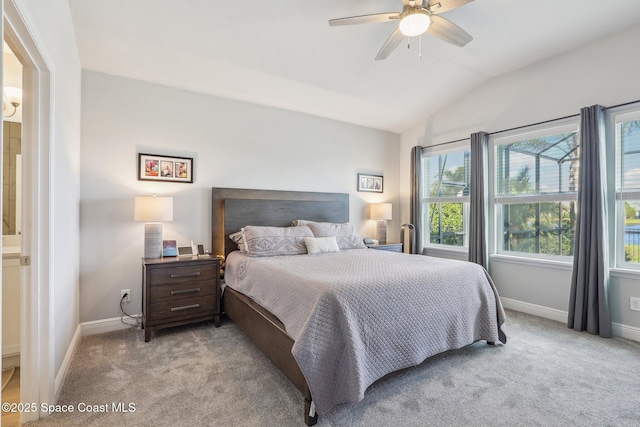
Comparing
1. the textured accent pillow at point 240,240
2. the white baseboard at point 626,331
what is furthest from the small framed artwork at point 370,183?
the white baseboard at point 626,331

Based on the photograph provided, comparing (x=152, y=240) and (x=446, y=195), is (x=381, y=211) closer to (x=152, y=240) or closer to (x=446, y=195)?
(x=446, y=195)

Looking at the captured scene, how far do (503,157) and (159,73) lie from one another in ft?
13.6

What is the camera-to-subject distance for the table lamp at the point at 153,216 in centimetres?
300

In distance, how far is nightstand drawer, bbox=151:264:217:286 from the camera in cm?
290

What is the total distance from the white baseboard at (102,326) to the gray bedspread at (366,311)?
1.32 meters

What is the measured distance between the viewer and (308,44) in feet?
10.1

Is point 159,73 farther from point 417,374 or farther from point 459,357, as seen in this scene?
point 459,357

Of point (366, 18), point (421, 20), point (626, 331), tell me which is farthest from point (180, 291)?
point (626, 331)

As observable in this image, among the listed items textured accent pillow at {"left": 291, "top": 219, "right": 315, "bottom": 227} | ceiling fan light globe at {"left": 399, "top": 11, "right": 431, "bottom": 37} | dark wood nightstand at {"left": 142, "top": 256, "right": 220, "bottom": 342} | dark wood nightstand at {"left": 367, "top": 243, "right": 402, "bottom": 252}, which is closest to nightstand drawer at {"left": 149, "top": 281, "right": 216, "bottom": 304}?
dark wood nightstand at {"left": 142, "top": 256, "right": 220, "bottom": 342}

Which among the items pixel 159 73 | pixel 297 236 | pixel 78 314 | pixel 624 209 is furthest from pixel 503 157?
pixel 78 314

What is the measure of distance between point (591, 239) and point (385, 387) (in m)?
2.58

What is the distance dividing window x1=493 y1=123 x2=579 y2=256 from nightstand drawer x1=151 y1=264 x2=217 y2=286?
358cm

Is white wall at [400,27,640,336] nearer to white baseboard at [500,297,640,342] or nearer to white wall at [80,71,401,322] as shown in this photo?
white baseboard at [500,297,640,342]

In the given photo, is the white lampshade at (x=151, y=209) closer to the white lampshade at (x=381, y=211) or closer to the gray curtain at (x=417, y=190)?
the white lampshade at (x=381, y=211)
